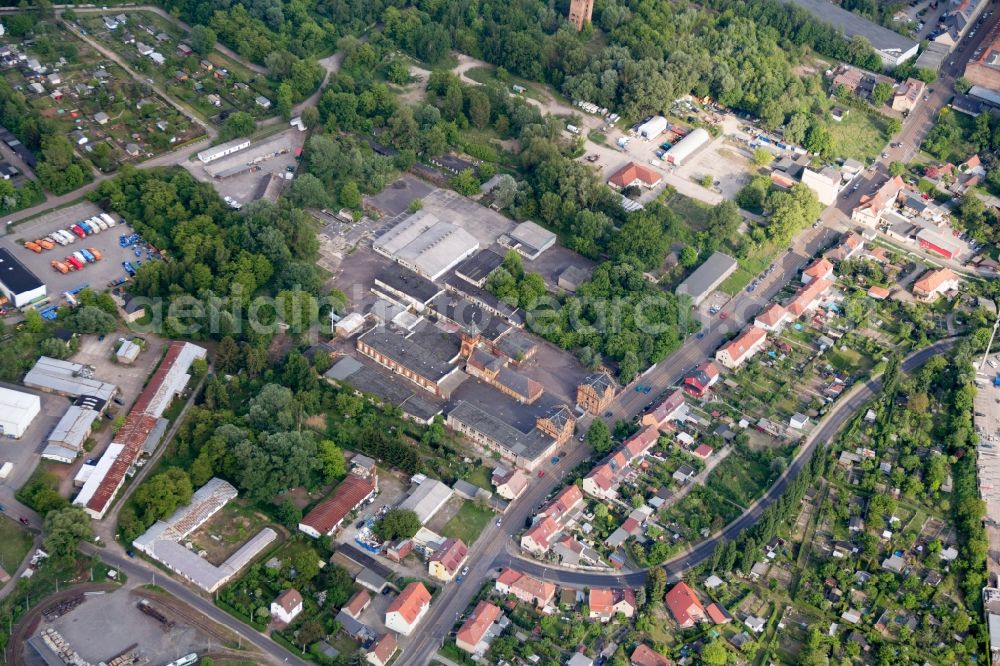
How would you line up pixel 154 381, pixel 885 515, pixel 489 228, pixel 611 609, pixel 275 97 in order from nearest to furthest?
pixel 611 609, pixel 885 515, pixel 154 381, pixel 489 228, pixel 275 97

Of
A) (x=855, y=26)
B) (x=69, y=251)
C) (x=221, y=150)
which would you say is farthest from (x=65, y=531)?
(x=855, y=26)

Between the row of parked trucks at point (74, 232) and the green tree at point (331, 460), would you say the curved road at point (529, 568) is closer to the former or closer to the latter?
Answer: the green tree at point (331, 460)

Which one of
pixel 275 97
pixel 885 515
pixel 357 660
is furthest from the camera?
pixel 275 97

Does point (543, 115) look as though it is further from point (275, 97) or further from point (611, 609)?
point (611, 609)

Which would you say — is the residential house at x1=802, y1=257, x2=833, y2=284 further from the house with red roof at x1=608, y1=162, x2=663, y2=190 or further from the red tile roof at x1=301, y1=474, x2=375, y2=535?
the red tile roof at x1=301, y1=474, x2=375, y2=535

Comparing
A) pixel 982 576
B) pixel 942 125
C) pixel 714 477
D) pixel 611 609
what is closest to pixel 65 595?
pixel 611 609

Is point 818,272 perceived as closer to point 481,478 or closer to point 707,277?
point 707,277
